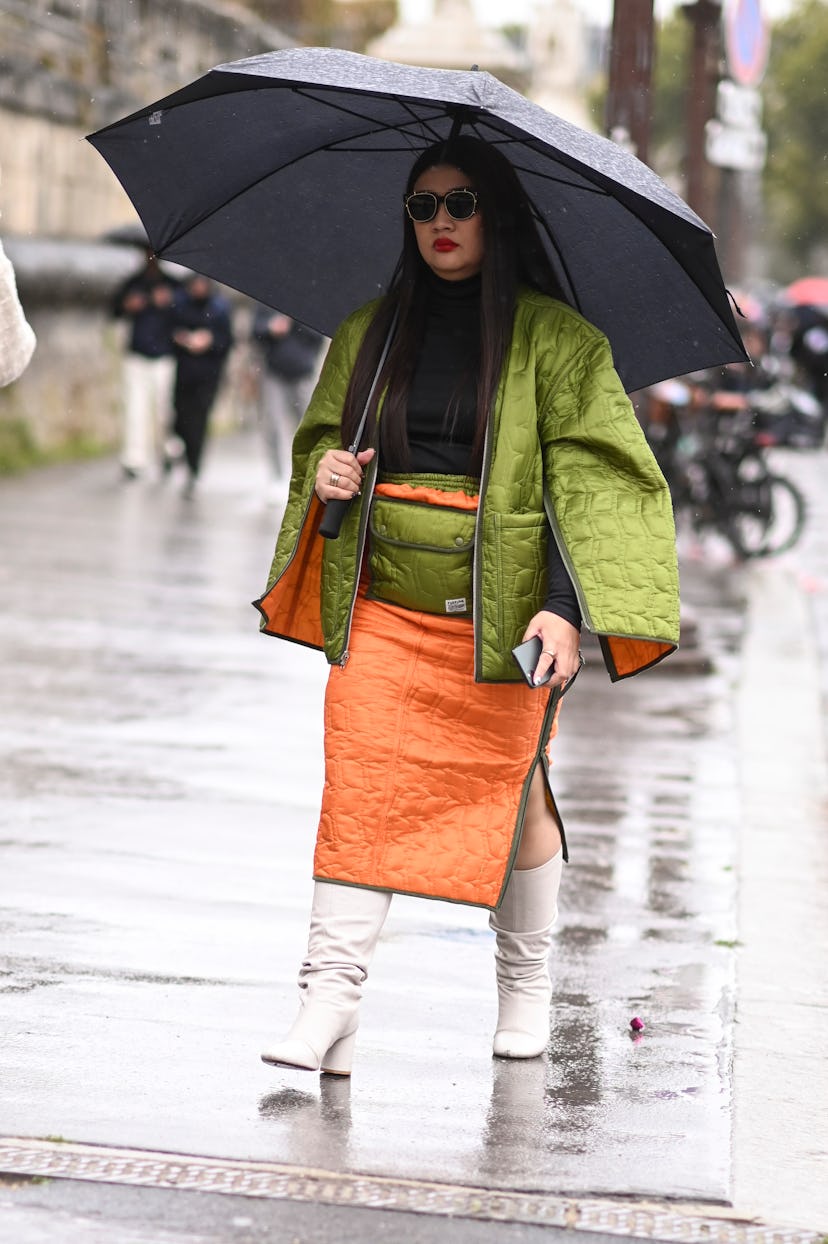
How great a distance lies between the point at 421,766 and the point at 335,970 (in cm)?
42

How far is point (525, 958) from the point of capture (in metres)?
4.75

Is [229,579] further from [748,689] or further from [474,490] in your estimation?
[474,490]

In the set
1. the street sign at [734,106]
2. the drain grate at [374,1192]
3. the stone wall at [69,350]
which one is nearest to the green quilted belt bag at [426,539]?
the drain grate at [374,1192]

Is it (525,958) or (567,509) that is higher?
(567,509)

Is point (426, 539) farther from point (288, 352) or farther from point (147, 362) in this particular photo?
point (147, 362)

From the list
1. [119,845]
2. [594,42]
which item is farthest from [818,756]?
[594,42]

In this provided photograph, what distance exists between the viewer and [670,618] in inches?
174

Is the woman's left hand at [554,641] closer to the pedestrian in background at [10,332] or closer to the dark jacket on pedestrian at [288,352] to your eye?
the pedestrian in background at [10,332]

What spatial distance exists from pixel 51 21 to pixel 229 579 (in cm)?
841

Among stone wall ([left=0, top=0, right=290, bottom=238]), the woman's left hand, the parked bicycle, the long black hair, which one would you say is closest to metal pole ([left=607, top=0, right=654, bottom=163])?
the parked bicycle

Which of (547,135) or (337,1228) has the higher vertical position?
(547,135)

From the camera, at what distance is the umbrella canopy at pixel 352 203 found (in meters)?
4.53

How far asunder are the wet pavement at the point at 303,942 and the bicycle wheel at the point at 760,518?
4677 millimetres

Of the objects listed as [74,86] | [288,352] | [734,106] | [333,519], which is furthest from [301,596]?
[74,86]
